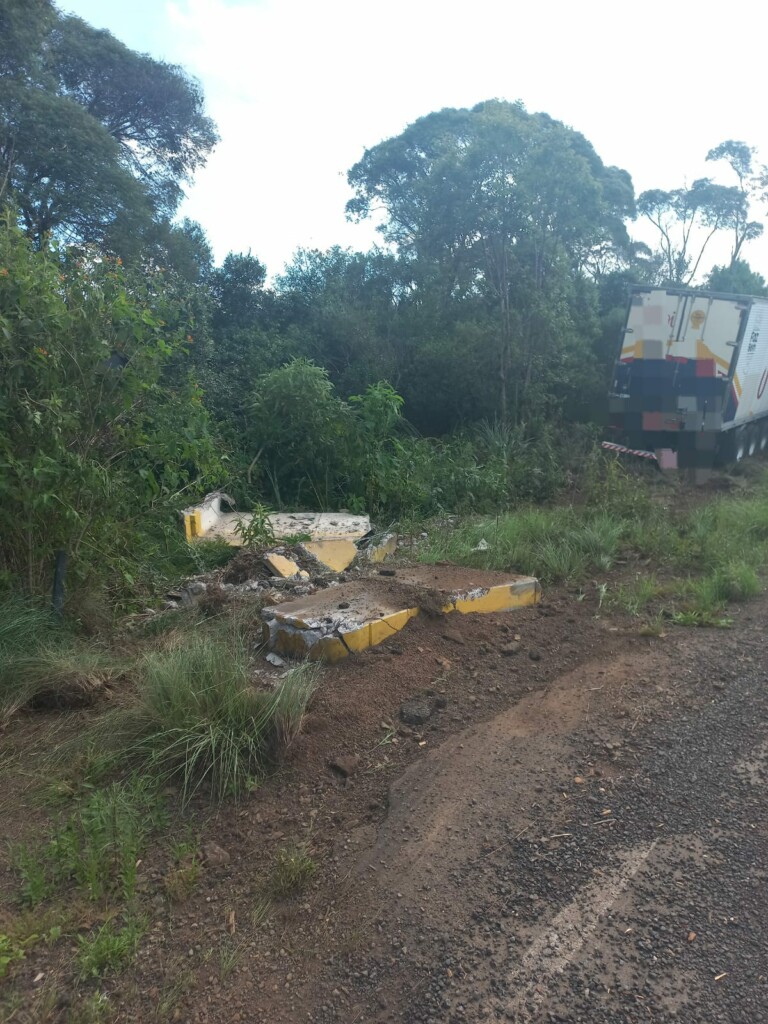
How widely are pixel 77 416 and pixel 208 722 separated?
6.66ft

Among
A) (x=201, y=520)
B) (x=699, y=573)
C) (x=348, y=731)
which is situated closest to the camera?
(x=348, y=731)

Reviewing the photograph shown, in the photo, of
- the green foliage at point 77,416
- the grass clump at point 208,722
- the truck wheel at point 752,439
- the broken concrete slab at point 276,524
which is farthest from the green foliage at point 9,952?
the truck wheel at point 752,439

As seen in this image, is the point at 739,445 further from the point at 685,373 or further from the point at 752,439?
the point at 685,373

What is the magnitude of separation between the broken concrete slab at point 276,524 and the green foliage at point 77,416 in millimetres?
1856

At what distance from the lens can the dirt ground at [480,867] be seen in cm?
223

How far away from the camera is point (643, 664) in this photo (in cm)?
446

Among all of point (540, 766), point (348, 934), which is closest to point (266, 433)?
point (540, 766)

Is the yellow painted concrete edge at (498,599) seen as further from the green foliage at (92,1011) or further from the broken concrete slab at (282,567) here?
the green foliage at (92,1011)

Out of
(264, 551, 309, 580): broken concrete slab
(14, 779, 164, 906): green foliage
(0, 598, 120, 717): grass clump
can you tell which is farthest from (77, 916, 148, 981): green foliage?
(264, 551, 309, 580): broken concrete slab

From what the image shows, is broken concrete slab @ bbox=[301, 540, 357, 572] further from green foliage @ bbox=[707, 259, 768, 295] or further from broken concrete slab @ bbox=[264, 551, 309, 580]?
green foliage @ bbox=[707, 259, 768, 295]

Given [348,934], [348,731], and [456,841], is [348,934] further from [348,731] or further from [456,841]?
[348,731]

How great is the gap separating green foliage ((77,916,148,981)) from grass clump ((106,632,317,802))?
659mm

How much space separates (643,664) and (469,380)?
28.4 ft

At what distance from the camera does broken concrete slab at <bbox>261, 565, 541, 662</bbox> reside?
423 centimetres
